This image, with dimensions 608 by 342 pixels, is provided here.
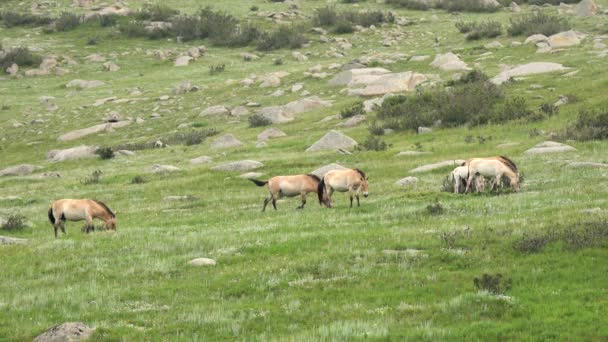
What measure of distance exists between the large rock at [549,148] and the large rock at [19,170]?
23.3m

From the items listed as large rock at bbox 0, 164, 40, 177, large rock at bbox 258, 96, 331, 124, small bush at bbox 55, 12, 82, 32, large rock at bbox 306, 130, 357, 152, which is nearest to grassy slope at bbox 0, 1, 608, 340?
large rock at bbox 306, 130, 357, 152

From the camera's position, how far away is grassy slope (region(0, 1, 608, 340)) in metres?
11.3

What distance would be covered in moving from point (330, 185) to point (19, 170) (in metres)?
22.2

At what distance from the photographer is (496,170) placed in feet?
68.1

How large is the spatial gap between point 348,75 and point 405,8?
29594 millimetres

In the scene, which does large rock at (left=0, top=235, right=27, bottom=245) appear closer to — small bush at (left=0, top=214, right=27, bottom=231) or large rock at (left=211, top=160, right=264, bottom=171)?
small bush at (left=0, top=214, right=27, bottom=231)

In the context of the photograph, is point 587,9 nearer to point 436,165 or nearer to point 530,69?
point 530,69

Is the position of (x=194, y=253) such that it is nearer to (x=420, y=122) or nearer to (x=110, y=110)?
(x=420, y=122)

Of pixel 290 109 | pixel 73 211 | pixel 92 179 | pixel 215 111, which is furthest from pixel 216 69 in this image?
pixel 73 211

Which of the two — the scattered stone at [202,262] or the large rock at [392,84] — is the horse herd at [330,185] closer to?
the scattered stone at [202,262]

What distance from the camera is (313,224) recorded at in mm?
18906

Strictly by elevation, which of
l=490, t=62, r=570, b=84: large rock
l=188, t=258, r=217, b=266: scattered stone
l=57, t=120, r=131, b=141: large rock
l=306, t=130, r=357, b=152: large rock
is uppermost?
l=188, t=258, r=217, b=266: scattered stone

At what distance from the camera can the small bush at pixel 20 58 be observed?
206 ft

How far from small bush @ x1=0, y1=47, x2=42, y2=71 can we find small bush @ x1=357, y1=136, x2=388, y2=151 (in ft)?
125
